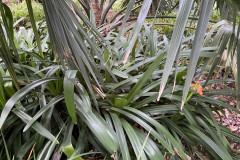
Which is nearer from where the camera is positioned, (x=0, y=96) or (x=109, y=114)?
(x=0, y=96)

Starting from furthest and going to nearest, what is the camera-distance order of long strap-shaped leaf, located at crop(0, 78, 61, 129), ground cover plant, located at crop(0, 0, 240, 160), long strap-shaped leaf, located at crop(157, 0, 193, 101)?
long strap-shaped leaf, located at crop(0, 78, 61, 129)
ground cover plant, located at crop(0, 0, 240, 160)
long strap-shaped leaf, located at crop(157, 0, 193, 101)

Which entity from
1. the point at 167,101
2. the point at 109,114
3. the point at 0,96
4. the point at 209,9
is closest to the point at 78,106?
the point at 109,114

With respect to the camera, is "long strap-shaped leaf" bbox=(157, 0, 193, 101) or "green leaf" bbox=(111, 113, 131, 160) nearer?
"long strap-shaped leaf" bbox=(157, 0, 193, 101)

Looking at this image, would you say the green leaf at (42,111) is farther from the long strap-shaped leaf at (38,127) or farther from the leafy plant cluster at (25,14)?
the leafy plant cluster at (25,14)

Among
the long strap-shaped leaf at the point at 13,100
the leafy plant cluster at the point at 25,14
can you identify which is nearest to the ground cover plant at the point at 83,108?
the long strap-shaped leaf at the point at 13,100

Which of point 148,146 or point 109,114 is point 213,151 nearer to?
point 148,146

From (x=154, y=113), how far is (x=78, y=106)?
38 centimetres

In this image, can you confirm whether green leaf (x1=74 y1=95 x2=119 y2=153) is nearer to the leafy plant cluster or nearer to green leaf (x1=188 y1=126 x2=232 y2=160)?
green leaf (x1=188 y1=126 x2=232 y2=160)

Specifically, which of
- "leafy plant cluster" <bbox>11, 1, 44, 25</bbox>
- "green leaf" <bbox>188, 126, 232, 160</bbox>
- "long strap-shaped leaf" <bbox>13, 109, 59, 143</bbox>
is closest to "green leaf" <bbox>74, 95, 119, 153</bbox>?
"long strap-shaped leaf" <bbox>13, 109, 59, 143</bbox>

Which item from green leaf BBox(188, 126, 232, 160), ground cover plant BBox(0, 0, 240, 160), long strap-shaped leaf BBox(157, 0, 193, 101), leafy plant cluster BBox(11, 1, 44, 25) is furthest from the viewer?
leafy plant cluster BBox(11, 1, 44, 25)

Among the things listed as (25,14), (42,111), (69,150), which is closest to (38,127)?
(42,111)

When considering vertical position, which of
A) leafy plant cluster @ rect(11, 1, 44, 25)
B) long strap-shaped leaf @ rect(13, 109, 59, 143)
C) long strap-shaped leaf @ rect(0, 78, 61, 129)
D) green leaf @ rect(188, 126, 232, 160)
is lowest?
green leaf @ rect(188, 126, 232, 160)

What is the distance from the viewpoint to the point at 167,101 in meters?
0.99

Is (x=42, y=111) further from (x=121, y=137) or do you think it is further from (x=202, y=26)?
(x=202, y=26)
